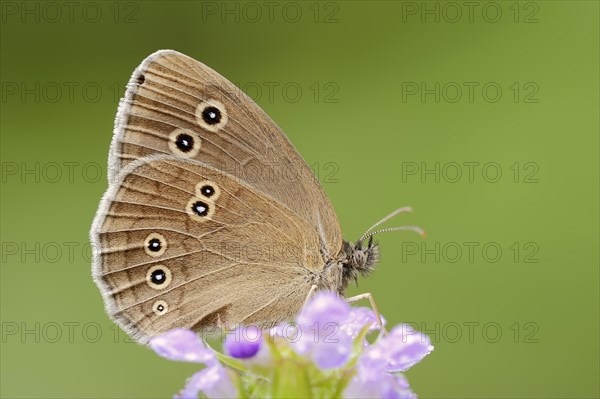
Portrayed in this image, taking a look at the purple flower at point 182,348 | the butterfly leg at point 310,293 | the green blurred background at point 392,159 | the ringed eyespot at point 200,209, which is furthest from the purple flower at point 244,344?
the green blurred background at point 392,159

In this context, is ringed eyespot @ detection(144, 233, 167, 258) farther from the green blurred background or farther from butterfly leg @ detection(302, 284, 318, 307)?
the green blurred background

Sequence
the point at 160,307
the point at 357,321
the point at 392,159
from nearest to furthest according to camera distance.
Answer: the point at 357,321 → the point at 160,307 → the point at 392,159

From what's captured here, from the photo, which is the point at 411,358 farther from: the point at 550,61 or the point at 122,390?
the point at 550,61

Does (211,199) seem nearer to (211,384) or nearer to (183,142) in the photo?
(183,142)

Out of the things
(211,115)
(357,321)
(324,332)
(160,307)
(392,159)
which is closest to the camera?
(324,332)

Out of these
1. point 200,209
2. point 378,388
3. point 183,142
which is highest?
point 183,142

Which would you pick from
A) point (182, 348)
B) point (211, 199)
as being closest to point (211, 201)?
point (211, 199)

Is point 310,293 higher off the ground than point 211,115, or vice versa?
point 211,115

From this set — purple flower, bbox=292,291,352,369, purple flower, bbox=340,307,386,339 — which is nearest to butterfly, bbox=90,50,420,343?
purple flower, bbox=340,307,386,339

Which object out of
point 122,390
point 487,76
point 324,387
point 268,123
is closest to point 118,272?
point 268,123
